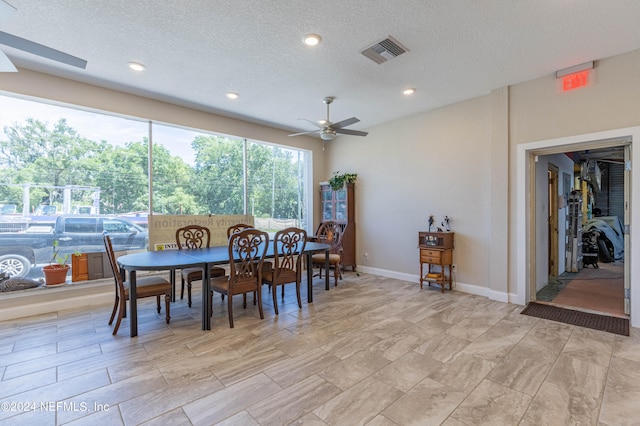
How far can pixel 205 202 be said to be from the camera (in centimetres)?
503

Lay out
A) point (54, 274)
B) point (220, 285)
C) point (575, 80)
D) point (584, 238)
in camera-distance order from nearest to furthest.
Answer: point (220, 285)
point (575, 80)
point (54, 274)
point (584, 238)

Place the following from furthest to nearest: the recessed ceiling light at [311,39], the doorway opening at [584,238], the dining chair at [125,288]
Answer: the doorway opening at [584,238], the dining chair at [125,288], the recessed ceiling light at [311,39]

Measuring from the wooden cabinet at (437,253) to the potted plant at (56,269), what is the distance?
16.5ft

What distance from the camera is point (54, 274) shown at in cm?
363

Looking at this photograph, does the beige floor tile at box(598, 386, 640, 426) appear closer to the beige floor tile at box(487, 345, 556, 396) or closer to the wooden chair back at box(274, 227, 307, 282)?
the beige floor tile at box(487, 345, 556, 396)

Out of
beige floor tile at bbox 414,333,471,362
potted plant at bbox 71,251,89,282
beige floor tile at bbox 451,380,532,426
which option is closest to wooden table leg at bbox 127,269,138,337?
potted plant at bbox 71,251,89,282

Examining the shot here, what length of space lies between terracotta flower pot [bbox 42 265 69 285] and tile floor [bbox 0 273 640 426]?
1.46ft

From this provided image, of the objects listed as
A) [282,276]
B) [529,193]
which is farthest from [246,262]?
[529,193]

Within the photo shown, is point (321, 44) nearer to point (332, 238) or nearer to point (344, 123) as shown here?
point (344, 123)

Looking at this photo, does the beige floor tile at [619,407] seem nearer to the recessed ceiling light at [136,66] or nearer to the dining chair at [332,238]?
the dining chair at [332,238]

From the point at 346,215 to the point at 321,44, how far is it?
3580 millimetres

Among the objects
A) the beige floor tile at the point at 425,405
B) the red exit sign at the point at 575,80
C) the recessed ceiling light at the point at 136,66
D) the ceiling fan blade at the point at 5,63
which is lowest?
the beige floor tile at the point at 425,405

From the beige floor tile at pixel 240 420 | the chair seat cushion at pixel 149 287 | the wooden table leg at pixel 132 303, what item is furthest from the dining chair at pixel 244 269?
the beige floor tile at pixel 240 420

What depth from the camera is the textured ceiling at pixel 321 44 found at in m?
2.42
